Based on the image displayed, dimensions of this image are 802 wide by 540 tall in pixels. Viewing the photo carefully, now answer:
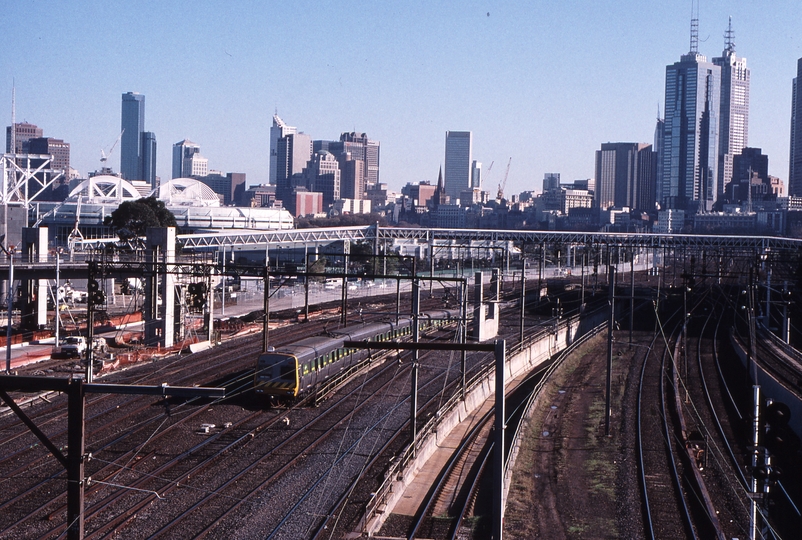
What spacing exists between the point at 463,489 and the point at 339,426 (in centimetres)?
356

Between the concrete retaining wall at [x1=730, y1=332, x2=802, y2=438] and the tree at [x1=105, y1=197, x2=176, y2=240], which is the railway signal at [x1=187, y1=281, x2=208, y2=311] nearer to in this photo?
the tree at [x1=105, y1=197, x2=176, y2=240]

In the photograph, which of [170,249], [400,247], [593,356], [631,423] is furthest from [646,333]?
[400,247]

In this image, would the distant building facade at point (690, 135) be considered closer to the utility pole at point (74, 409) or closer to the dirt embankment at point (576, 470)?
the dirt embankment at point (576, 470)

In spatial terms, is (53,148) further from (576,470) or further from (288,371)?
(576,470)

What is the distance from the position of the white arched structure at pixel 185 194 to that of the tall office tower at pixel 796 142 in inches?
4944

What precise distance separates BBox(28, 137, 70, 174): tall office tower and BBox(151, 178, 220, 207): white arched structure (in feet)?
288

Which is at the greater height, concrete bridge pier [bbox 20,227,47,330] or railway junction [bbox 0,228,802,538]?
concrete bridge pier [bbox 20,227,47,330]

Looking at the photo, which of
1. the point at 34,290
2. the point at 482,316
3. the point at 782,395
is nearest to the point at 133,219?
the point at 34,290

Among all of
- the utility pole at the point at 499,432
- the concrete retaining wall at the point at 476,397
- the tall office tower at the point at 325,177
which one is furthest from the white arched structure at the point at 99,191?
the tall office tower at the point at 325,177

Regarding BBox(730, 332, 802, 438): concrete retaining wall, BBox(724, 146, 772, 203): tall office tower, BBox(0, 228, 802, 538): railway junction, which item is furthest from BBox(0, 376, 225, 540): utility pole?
BBox(724, 146, 772, 203): tall office tower

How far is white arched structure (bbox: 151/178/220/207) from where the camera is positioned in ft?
252

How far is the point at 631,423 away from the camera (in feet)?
60.0

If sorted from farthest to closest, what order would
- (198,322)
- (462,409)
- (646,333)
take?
(646,333) → (198,322) → (462,409)

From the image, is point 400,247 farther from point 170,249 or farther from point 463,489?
point 463,489
